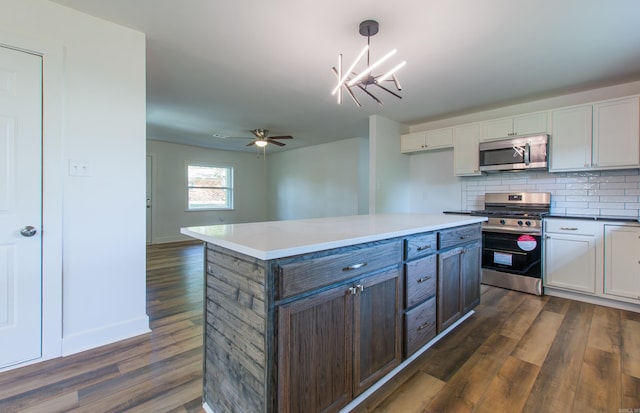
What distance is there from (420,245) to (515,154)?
260 cm

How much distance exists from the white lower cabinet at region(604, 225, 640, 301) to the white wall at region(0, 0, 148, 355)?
4.27 meters

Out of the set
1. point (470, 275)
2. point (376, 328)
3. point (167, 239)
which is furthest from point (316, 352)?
point (167, 239)

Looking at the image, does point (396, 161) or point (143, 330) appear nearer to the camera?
point (143, 330)

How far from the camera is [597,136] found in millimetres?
3023

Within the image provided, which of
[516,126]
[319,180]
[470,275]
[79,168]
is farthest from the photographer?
[319,180]

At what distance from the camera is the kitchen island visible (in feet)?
3.59

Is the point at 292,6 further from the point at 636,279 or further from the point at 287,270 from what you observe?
the point at 636,279

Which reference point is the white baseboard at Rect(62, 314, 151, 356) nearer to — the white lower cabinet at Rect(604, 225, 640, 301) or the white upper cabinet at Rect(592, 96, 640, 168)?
the white lower cabinet at Rect(604, 225, 640, 301)

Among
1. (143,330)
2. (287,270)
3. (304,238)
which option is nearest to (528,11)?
(304,238)

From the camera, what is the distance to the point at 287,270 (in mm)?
1105

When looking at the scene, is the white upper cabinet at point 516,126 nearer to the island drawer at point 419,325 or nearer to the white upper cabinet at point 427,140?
the white upper cabinet at point 427,140

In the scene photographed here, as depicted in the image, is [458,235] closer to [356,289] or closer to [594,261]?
[356,289]

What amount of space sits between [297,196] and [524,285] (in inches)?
209

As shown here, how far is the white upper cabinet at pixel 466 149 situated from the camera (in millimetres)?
3932
